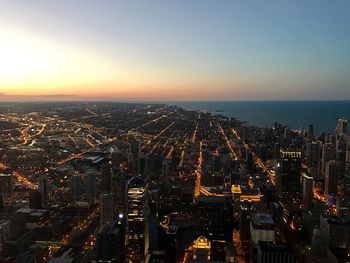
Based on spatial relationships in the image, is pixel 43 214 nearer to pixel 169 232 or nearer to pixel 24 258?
pixel 24 258

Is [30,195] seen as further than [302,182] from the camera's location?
No

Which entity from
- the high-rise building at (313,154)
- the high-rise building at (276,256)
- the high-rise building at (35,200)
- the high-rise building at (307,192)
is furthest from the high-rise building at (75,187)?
the high-rise building at (313,154)

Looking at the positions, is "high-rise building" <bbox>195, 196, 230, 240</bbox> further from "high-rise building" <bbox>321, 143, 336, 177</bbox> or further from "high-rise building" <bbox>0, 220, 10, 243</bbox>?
"high-rise building" <bbox>321, 143, 336, 177</bbox>

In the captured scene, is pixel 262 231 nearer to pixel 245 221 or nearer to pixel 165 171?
pixel 245 221

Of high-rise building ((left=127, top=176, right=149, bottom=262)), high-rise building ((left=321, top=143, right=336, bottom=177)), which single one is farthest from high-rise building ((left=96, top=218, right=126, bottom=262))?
high-rise building ((left=321, top=143, right=336, bottom=177))

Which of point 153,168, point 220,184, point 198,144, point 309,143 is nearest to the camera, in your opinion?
point 220,184

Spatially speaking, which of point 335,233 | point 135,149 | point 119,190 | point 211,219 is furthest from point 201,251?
point 135,149

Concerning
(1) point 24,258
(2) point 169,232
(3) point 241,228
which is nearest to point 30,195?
Answer: (1) point 24,258
